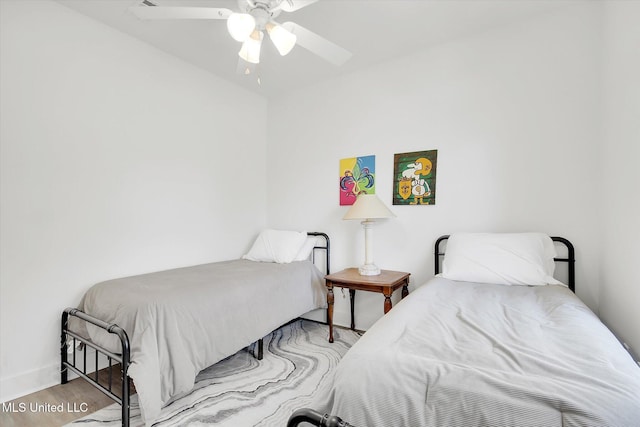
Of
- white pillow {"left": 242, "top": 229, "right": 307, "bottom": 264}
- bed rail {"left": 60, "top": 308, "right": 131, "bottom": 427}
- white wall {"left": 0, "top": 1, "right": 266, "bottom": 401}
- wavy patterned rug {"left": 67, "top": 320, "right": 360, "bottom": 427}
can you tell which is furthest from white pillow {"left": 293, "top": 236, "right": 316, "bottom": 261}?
bed rail {"left": 60, "top": 308, "right": 131, "bottom": 427}

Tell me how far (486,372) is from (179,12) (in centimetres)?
208

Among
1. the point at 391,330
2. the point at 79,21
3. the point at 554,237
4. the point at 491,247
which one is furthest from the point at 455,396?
the point at 79,21

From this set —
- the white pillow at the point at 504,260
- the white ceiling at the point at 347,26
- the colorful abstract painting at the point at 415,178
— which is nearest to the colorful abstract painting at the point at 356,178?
the colorful abstract painting at the point at 415,178

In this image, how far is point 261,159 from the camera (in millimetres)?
3773

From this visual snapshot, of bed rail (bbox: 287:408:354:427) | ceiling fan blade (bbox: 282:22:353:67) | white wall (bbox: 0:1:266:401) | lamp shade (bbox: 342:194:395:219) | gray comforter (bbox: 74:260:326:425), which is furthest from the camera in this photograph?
lamp shade (bbox: 342:194:395:219)

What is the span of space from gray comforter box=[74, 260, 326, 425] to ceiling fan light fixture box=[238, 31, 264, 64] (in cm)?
152

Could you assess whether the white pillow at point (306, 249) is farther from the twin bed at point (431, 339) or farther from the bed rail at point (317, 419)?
the bed rail at point (317, 419)

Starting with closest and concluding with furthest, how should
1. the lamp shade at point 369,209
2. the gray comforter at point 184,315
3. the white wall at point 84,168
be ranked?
the gray comforter at point 184,315, the white wall at point 84,168, the lamp shade at point 369,209

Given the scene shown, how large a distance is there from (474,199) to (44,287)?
3.20 m

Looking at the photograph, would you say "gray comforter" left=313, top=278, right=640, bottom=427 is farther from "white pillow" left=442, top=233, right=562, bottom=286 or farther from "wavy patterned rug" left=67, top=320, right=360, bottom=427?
"wavy patterned rug" left=67, top=320, right=360, bottom=427

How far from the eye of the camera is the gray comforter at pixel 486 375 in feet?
2.51

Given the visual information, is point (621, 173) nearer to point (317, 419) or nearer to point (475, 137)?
point (475, 137)

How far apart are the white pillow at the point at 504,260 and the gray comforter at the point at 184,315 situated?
140 centimetres

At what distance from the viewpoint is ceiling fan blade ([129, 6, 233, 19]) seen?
1.59 meters
